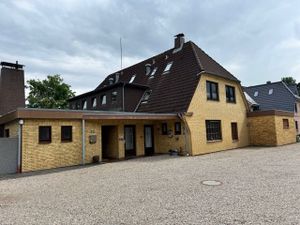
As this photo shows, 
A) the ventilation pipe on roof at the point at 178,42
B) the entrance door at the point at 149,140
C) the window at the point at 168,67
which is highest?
the ventilation pipe on roof at the point at 178,42

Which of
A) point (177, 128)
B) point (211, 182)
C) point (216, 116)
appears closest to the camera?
point (211, 182)

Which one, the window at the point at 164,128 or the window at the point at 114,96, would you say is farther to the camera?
the window at the point at 114,96

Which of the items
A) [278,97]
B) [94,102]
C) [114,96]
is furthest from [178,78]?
[278,97]

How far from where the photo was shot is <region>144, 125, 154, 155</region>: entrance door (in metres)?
17.8

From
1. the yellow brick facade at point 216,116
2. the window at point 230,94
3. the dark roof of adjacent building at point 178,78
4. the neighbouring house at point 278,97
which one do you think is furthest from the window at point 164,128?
the neighbouring house at point 278,97

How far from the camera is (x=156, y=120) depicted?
17.6 metres

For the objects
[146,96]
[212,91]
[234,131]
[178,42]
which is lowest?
[234,131]

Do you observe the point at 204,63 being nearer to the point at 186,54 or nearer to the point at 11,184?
the point at 186,54

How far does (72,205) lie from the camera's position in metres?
6.13

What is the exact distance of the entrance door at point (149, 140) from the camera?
17842 mm

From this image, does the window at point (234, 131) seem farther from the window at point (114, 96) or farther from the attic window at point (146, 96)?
the window at point (114, 96)

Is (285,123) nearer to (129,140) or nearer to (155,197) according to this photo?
(129,140)

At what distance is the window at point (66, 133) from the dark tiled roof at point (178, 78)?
7016 millimetres

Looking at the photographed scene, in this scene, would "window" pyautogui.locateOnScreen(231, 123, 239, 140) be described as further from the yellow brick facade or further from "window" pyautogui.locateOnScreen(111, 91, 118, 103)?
"window" pyautogui.locateOnScreen(111, 91, 118, 103)
